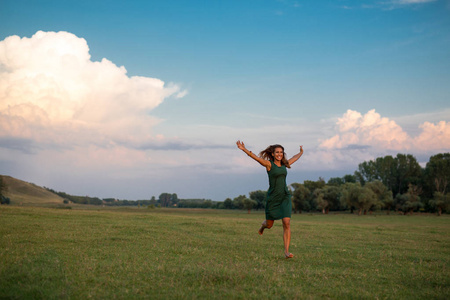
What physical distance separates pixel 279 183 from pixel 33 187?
143811 mm

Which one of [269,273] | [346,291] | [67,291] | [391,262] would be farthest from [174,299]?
[391,262]

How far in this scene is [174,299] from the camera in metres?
6.17

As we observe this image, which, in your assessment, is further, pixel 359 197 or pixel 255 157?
pixel 359 197

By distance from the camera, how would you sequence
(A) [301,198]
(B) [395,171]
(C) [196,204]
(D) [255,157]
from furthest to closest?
1. (C) [196,204]
2. (B) [395,171]
3. (A) [301,198]
4. (D) [255,157]

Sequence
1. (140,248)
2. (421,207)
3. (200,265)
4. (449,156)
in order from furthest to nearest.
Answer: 1. (449,156)
2. (421,207)
3. (140,248)
4. (200,265)

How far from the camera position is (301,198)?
4040 inches

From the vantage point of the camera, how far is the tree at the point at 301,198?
102625mm

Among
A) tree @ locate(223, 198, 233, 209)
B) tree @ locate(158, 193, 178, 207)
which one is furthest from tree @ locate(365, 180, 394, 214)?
tree @ locate(158, 193, 178, 207)

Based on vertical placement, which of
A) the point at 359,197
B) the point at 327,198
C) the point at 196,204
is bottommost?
the point at 196,204

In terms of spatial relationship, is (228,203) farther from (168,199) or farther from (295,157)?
(295,157)

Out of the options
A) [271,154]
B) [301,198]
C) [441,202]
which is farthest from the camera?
[301,198]

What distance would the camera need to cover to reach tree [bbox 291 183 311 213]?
103 m

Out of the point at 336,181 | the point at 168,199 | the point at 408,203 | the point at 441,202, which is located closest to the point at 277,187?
the point at 441,202

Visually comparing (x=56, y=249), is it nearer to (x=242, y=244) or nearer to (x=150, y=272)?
(x=150, y=272)
